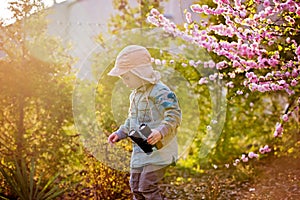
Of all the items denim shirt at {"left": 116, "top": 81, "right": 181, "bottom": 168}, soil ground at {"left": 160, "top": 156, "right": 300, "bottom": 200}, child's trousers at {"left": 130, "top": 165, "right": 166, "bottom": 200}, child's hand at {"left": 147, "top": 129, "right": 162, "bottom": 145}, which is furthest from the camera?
soil ground at {"left": 160, "top": 156, "right": 300, "bottom": 200}

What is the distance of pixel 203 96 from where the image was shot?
600 cm

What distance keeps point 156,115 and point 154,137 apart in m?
0.29

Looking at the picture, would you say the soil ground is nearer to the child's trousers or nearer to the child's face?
the child's trousers

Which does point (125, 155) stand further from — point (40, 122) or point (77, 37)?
point (77, 37)

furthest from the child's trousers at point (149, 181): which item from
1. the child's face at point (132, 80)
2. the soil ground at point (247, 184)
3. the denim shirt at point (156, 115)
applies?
the soil ground at point (247, 184)

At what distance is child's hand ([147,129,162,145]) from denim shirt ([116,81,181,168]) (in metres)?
0.09

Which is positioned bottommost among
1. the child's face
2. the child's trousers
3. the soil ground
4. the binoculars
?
the soil ground

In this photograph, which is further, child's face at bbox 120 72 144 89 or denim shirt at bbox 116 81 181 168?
child's face at bbox 120 72 144 89

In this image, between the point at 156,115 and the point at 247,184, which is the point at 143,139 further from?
the point at 247,184

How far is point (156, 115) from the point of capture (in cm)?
318

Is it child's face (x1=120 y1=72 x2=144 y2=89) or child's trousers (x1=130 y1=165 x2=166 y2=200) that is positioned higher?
child's face (x1=120 y1=72 x2=144 y2=89)

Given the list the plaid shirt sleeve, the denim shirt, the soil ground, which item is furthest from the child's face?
the soil ground

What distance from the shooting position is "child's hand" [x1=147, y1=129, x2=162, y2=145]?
9.55 feet

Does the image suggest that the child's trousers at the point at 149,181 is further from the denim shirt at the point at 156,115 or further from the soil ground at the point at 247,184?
the soil ground at the point at 247,184
